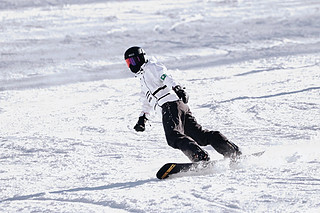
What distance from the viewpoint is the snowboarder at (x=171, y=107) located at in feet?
14.9

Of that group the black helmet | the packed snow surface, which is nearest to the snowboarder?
the black helmet

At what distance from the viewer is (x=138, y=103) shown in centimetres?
796

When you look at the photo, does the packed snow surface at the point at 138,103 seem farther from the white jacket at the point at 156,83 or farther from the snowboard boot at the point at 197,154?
the white jacket at the point at 156,83

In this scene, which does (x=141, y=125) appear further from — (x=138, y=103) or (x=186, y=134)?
(x=138, y=103)

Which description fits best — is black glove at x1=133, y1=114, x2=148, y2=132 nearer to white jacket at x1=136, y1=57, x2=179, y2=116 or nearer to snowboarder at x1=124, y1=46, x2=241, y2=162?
A: snowboarder at x1=124, y1=46, x2=241, y2=162

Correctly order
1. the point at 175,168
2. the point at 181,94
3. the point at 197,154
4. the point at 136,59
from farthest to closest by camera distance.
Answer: the point at 136,59 < the point at 181,94 < the point at 197,154 < the point at 175,168

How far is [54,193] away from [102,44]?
897cm

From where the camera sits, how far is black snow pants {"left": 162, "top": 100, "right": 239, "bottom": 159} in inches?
175

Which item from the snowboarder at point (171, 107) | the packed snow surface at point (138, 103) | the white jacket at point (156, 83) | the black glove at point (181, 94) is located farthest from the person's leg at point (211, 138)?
the black glove at point (181, 94)

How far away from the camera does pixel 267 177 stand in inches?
159

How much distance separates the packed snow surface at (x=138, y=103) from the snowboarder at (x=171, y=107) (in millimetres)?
202

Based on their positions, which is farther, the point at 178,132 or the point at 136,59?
the point at 136,59

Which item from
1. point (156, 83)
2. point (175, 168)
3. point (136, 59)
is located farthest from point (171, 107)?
point (175, 168)

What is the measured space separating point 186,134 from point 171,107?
11.2 inches
